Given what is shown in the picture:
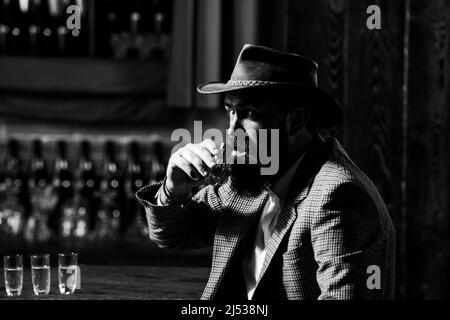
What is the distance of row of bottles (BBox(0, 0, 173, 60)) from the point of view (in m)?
3.90

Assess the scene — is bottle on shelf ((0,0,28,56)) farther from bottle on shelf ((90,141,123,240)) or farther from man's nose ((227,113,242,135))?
man's nose ((227,113,242,135))

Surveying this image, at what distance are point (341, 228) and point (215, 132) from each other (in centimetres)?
214

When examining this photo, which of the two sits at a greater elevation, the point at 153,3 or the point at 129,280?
the point at 153,3

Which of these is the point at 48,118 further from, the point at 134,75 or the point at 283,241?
the point at 283,241

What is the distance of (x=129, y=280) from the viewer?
8.10 ft

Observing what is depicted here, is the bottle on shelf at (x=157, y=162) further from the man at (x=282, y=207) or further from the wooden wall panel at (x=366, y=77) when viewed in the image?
the man at (x=282, y=207)

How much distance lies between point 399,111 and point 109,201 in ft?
4.99

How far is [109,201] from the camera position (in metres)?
3.82

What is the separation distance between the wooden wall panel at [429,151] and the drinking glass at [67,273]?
5.18 feet

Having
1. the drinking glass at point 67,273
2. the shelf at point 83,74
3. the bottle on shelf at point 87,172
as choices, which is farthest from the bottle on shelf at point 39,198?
the drinking glass at point 67,273

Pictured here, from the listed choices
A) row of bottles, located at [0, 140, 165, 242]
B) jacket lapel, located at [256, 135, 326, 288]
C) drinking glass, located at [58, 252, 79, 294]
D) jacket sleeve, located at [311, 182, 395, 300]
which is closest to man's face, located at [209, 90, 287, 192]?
jacket lapel, located at [256, 135, 326, 288]

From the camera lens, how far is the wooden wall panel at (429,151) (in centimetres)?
315

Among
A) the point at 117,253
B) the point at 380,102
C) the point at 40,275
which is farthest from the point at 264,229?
the point at 117,253
